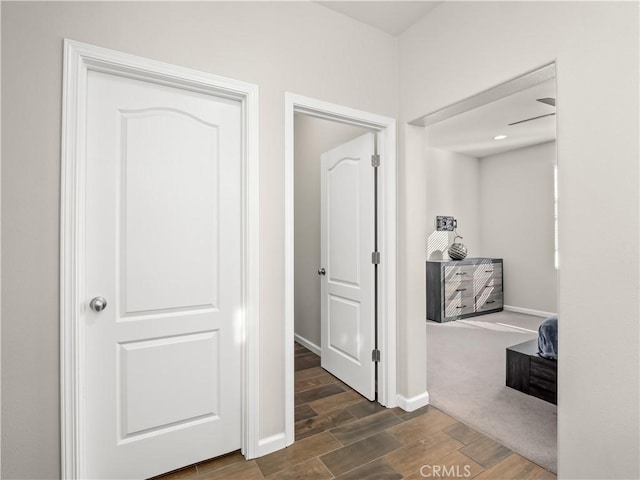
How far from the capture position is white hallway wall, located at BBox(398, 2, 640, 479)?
138cm

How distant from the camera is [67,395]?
1.51 metres

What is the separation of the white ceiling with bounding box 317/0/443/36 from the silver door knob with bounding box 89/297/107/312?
2.11 meters

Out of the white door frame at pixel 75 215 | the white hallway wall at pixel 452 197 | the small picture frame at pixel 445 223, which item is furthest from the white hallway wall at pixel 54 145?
the small picture frame at pixel 445 223

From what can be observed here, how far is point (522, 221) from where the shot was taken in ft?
18.5

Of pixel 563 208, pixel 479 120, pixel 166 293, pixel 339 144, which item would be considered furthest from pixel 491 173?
pixel 166 293

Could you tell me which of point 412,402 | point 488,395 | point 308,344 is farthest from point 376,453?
point 308,344

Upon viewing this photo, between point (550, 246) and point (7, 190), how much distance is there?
6162 mm

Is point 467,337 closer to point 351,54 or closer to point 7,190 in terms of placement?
point 351,54

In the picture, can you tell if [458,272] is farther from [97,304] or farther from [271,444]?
[97,304]

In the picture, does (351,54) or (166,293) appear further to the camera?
(351,54)

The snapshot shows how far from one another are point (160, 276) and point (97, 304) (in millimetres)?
294

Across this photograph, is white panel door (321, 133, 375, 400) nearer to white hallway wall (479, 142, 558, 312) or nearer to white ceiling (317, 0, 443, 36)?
white ceiling (317, 0, 443, 36)

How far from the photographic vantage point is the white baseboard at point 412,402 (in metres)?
2.41

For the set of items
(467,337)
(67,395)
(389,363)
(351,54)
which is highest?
(351,54)
